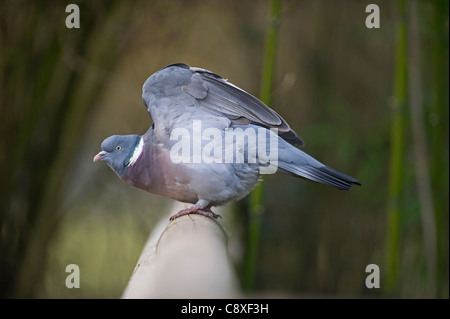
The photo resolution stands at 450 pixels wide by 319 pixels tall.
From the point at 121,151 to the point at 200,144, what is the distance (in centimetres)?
11

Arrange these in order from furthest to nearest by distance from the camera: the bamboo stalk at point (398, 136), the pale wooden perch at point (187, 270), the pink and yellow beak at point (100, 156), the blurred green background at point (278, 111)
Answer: the blurred green background at point (278, 111) → the bamboo stalk at point (398, 136) → the pink and yellow beak at point (100, 156) → the pale wooden perch at point (187, 270)

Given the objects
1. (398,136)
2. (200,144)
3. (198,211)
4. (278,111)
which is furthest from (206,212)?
(278,111)

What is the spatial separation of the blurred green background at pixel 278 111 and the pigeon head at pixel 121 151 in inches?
13.7

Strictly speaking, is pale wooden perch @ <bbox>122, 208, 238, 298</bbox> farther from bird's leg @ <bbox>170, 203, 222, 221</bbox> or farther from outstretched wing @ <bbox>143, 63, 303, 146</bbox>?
outstretched wing @ <bbox>143, 63, 303, 146</bbox>

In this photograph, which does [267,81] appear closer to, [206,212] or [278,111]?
[206,212]

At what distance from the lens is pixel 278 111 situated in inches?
57.8

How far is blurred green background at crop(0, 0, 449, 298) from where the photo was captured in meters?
1.13

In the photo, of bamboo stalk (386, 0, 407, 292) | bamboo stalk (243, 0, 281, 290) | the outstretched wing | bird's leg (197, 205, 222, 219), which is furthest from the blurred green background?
the outstretched wing

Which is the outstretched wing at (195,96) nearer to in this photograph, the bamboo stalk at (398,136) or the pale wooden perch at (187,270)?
the pale wooden perch at (187,270)

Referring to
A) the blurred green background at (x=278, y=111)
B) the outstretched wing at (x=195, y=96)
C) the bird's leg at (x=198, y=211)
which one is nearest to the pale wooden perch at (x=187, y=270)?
the bird's leg at (x=198, y=211)

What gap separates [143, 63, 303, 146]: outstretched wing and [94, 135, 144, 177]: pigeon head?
5 cm

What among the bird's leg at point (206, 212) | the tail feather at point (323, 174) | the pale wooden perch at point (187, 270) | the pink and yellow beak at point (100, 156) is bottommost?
the pale wooden perch at point (187, 270)

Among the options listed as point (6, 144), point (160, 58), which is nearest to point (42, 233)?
point (6, 144)

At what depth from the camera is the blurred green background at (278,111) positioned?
113cm
